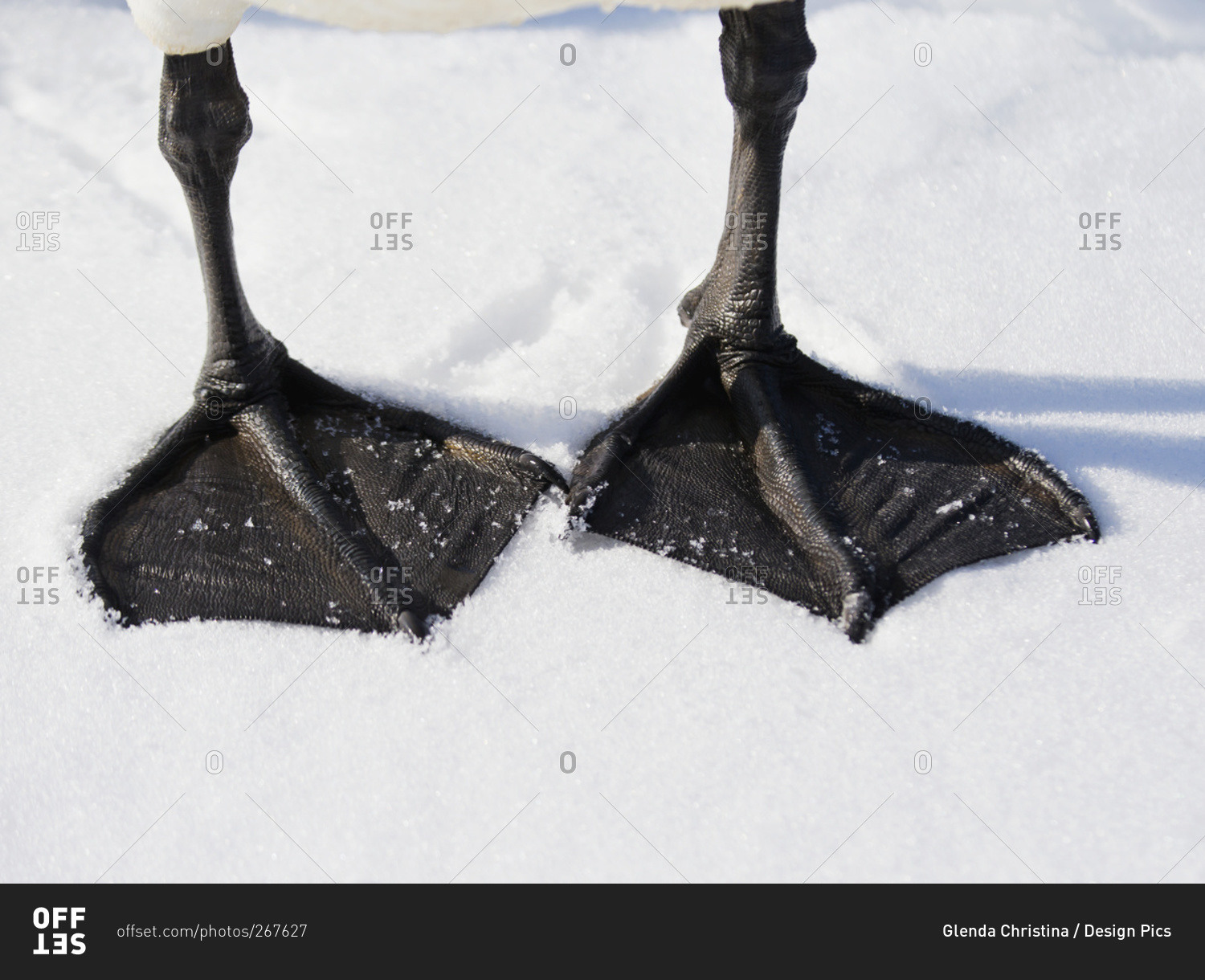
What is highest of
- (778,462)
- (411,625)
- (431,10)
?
(431,10)

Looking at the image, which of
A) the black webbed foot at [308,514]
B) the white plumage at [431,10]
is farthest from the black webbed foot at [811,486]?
the white plumage at [431,10]

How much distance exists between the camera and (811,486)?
232 centimetres

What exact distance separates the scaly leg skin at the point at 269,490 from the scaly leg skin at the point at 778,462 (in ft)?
0.80

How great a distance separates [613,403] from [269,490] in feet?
2.41

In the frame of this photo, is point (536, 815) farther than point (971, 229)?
No

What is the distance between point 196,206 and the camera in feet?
7.71

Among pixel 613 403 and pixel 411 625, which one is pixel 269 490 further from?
pixel 613 403

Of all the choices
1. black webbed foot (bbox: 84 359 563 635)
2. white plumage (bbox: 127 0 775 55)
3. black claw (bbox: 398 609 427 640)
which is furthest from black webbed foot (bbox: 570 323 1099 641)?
white plumage (bbox: 127 0 775 55)

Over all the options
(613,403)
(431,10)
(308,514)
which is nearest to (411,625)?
(308,514)

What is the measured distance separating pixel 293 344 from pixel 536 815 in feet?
4.67

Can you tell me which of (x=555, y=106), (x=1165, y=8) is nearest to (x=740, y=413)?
(x=555, y=106)

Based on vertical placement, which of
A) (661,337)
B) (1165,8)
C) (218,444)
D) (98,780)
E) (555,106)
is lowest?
(98,780)

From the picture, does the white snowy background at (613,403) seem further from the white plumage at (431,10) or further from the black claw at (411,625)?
A: the white plumage at (431,10)

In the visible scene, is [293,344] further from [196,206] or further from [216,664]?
[216,664]
